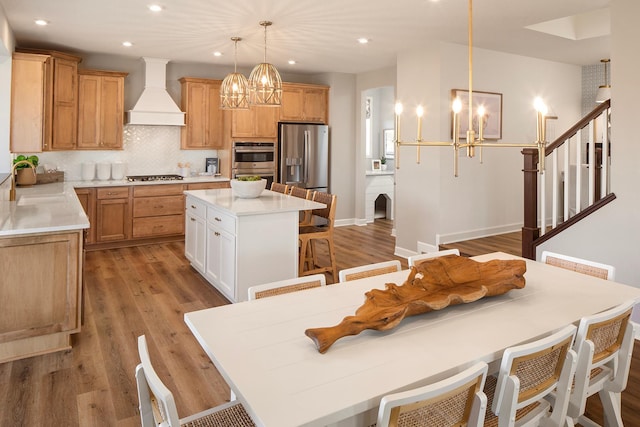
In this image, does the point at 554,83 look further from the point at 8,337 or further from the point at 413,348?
the point at 8,337

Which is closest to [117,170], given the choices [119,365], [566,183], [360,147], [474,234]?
[360,147]

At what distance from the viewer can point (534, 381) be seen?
1.66 meters

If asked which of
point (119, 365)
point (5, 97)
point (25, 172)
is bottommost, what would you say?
point (119, 365)

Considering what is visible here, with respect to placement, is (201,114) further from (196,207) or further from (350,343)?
(350,343)

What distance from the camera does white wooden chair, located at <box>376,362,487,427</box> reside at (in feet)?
4.11

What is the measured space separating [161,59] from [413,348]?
632 cm

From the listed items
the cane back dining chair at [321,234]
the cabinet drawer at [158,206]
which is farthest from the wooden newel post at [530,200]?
the cabinet drawer at [158,206]

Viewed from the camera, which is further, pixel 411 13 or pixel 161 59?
pixel 161 59

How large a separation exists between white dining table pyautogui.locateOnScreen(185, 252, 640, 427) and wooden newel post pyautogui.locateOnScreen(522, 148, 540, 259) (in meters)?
1.84

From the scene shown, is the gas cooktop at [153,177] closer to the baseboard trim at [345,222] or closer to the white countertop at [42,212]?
the white countertop at [42,212]

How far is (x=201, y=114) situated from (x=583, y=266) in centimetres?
579

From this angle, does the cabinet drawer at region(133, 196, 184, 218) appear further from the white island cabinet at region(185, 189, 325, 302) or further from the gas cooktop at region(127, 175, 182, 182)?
the white island cabinet at region(185, 189, 325, 302)

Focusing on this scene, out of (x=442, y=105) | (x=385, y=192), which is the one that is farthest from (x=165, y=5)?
(x=385, y=192)

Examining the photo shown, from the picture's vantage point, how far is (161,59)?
6.71m
